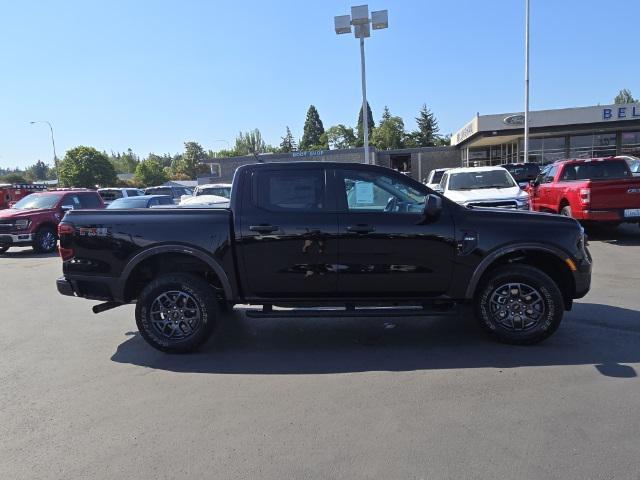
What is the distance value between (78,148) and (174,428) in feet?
255

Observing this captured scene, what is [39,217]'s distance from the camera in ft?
46.1

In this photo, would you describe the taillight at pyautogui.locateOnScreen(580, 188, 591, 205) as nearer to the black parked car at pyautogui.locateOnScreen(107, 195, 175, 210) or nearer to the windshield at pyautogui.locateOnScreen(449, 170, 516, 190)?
the windshield at pyautogui.locateOnScreen(449, 170, 516, 190)

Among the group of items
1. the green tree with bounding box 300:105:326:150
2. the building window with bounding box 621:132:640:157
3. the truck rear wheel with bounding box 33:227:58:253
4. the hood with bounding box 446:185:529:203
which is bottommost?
the truck rear wheel with bounding box 33:227:58:253

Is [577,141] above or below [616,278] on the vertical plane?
above

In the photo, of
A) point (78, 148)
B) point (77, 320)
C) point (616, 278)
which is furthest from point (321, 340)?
point (78, 148)

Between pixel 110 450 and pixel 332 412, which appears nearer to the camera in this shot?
pixel 110 450

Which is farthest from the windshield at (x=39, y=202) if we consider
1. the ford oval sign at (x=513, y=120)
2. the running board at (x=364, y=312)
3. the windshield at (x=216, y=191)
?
the ford oval sign at (x=513, y=120)

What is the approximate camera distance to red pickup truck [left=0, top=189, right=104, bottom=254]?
1370cm

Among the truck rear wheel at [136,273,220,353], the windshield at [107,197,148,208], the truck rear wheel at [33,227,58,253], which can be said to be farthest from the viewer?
the truck rear wheel at [33,227,58,253]

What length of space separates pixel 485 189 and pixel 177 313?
9.34 metres

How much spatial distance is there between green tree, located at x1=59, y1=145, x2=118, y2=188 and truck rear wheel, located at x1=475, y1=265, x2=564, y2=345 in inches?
2875

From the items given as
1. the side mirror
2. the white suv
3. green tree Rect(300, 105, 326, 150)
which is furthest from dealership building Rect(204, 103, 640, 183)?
green tree Rect(300, 105, 326, 150)

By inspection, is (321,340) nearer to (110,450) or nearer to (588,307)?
(110,450)

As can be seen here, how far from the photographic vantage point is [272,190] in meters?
5.11
